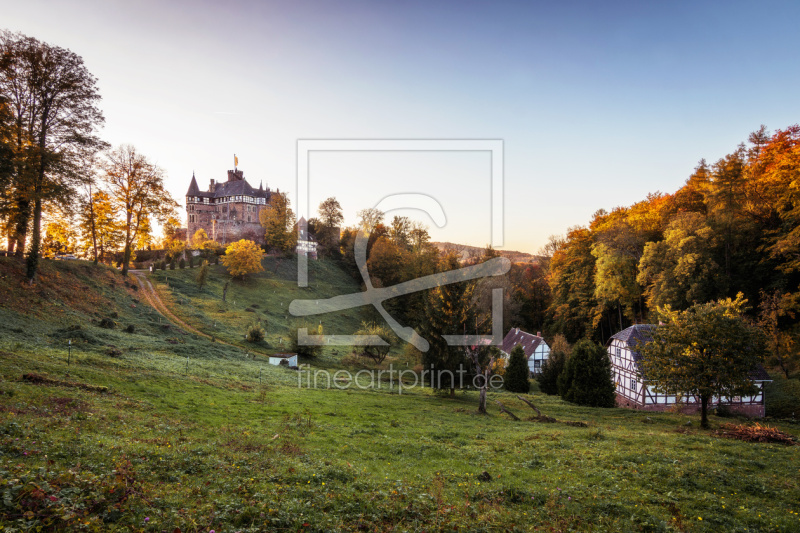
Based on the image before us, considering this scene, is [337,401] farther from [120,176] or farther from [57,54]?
[120,176]

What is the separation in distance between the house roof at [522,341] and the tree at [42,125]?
45.5 metres

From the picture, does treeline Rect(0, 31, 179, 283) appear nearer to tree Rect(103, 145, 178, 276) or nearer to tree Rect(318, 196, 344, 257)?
tree Rect(103, 145, 178, 276)

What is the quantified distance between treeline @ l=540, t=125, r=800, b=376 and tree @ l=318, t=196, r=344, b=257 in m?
58.0

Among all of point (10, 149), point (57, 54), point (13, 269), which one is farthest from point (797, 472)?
point (57, 54)

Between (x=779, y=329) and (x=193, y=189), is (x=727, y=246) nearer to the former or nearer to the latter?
(x=779, y=329)

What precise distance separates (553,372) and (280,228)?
57.6 metres

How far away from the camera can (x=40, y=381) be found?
47.6ft

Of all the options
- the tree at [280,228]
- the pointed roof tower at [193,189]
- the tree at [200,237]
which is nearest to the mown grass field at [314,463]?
the tree at [280,228]

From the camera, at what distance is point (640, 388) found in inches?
1352

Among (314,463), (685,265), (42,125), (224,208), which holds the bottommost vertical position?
(314,463)

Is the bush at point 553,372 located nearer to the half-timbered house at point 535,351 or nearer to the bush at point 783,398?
the half-timbered house at point 535,351

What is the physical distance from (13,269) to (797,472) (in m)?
43.3

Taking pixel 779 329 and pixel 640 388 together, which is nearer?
pixel 779 329

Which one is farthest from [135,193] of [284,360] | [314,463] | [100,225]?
[314,463]
